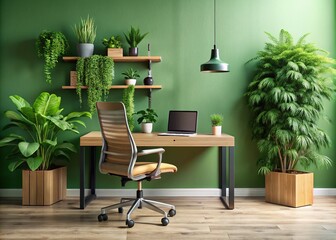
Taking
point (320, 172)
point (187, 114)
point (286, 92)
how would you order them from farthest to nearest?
point (320, 172)
point (187, 114)
point (286, 92)

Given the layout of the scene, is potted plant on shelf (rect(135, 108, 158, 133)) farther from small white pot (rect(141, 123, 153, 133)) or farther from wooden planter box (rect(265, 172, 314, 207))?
wooden planter box (rect(265, 172, 314, 207))

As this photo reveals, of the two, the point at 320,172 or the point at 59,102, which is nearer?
the point at 59,102

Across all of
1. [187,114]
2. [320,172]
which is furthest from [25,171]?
[320,172]

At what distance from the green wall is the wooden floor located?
1.81 feet

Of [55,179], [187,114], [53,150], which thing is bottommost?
[55,179]

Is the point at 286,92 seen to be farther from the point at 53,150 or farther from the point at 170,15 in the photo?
the point at 53,150

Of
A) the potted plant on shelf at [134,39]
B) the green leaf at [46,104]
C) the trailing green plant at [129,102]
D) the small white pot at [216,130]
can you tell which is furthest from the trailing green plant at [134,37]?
the small white pot at [216,130]

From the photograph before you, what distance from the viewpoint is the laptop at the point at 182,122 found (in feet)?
16.0

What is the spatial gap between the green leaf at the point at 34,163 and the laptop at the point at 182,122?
1384mm

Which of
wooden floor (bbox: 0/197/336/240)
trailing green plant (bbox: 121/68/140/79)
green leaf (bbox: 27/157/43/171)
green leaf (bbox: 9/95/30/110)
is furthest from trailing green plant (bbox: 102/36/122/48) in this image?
wooden floor (bbox: 0/197/336/240)

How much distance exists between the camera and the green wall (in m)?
5.20

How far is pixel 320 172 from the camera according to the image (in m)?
5.27

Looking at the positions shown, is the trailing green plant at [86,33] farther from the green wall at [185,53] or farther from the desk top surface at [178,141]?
the desk top surface at [178,141]

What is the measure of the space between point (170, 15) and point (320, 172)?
2.62 meters
